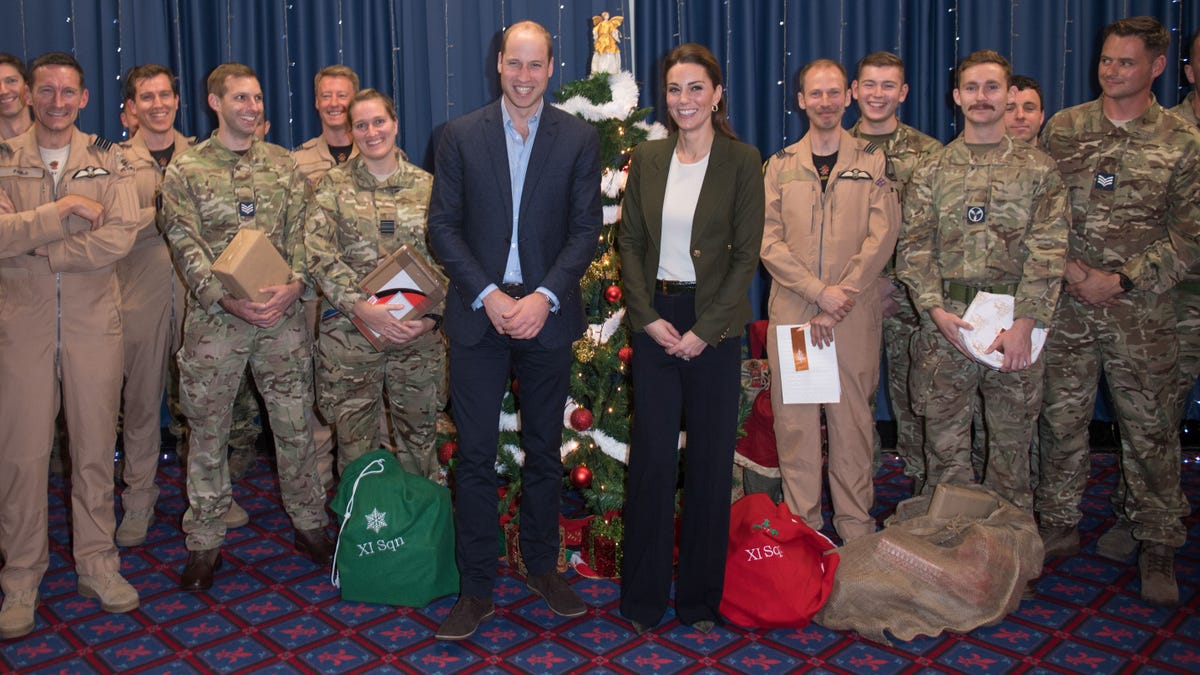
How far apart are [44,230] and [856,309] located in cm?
278

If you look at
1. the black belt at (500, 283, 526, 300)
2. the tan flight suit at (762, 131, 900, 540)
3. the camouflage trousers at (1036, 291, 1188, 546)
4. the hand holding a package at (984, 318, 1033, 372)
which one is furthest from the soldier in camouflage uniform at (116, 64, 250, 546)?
the camouflage trousers at (1036, 291, 1188, 546)

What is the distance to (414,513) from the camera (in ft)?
11.0

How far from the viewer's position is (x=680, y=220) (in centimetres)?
294

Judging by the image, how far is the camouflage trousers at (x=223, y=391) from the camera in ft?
11.1

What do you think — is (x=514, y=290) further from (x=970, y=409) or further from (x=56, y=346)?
(x=970, y=409)

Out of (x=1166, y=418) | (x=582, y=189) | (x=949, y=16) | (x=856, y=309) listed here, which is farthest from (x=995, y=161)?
(x=949, y=16)

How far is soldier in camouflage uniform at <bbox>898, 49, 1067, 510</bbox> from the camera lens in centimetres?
333

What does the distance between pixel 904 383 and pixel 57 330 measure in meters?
3.46

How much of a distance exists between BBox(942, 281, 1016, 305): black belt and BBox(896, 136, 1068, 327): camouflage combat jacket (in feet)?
0.05

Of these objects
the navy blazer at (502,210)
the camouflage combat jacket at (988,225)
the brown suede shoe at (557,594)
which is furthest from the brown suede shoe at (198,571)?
the camouflage combat jacket at (988,225)

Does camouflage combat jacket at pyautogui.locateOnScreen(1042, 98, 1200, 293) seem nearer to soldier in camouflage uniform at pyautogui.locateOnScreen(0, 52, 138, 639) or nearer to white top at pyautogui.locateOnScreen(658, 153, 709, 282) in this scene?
white top at pyautogui.locateOnScreen(658, 153, 709, 282)

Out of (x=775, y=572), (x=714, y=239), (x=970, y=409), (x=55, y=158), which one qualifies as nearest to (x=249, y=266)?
(x=55, y=158)

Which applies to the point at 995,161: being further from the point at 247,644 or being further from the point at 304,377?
the point at 247,644

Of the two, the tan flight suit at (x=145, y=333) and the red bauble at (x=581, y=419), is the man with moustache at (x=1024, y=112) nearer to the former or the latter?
the red bauble at (x=581, y=419)
